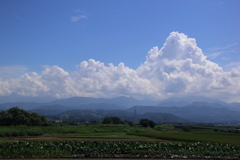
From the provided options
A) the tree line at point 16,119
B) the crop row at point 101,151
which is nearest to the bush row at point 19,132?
the tree line at point 16,119

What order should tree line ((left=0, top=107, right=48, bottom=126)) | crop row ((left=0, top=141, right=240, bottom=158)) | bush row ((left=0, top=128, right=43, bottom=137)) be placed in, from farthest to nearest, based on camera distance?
tree line ((left=0, top=107, right=48, bottom=126)) < bush row ((left=0, top=128, right=43, bottom=137)) < crop row ((left=0, top=141, right=240, bottom=158))

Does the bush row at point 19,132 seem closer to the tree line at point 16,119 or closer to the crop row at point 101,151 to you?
the tree line at point 16,119

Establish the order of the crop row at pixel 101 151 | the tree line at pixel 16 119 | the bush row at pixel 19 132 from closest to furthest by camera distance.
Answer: the crop row at pixel 101 151 → the bush row at pixel 19 132 → the tree line at pixel 16 119

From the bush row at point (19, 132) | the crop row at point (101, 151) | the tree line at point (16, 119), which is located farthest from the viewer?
the tree line at point (16, 119)

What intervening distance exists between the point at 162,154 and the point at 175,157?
1.44m

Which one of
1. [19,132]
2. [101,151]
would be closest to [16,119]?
[19,132]

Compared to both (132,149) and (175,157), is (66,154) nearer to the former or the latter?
(132,149)

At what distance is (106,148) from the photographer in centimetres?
2505

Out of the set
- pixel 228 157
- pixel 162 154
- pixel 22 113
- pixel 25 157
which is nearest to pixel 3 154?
pixel 25 157

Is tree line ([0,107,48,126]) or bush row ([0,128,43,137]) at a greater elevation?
tree line ([0,107,48,126])

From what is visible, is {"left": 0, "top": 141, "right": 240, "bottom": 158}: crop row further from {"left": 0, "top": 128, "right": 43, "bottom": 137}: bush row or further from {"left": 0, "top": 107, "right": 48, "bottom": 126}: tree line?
{"left": 0, "top": 107, "right": 48, "bottom": 126}: tree line

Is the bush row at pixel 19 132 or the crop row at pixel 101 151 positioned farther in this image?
the bush row at pixel 19 132

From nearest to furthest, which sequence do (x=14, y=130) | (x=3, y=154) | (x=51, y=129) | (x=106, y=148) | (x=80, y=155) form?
(x=3, y=154) < (x=80, y=155) < (x=106, y=148) < (x=14, y=130) < (x=51, y=129)

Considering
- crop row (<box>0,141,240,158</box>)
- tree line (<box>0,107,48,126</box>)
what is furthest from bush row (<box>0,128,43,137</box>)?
crop row (<box>0,141,240,158</box>)
